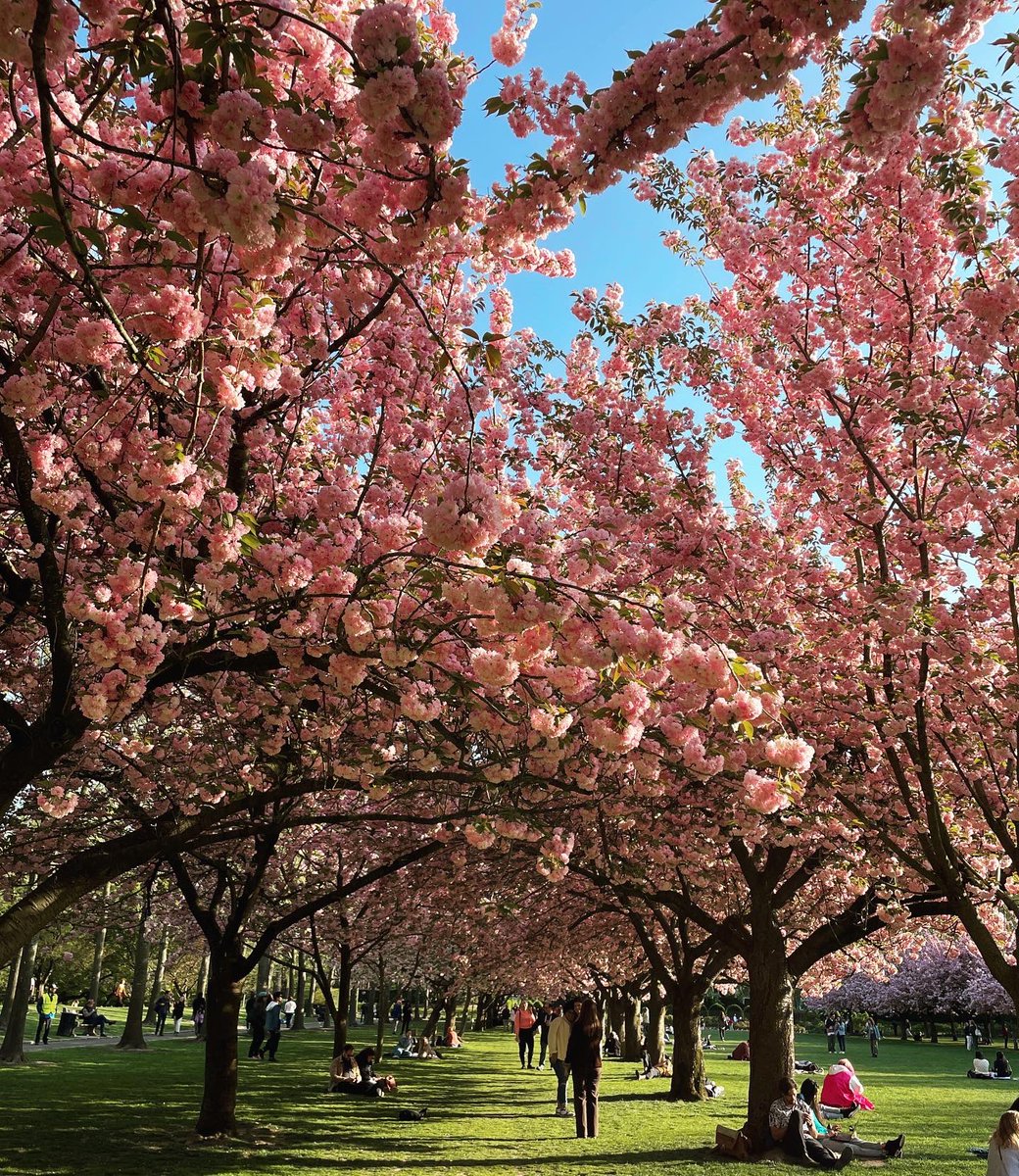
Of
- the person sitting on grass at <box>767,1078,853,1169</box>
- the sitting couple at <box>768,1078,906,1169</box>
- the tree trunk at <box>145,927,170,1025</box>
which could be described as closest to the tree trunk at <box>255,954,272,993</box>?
the tree trunk at <box>145,927,170,1025</box>

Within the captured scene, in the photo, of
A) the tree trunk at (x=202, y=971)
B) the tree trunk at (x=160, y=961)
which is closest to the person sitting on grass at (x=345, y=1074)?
the tree trunk at (x=160, y=961)

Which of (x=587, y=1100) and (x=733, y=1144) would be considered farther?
(x=587, y=1100)

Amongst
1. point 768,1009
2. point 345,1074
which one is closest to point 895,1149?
point 768,1009

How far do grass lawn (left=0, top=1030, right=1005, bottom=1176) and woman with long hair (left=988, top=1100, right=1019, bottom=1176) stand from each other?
3.97m

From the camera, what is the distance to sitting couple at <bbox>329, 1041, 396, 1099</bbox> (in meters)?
17.5

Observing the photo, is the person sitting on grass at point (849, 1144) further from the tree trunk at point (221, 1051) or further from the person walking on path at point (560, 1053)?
the tree trunk at point (221, 1051)

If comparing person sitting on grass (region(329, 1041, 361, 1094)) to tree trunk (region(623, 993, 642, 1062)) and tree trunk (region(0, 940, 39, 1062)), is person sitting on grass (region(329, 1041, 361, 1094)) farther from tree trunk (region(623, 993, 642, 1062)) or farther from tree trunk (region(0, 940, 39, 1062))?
tree trunk (region(623, 993, 642, 1062))

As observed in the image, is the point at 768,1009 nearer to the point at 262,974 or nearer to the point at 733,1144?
the point at 733,1144

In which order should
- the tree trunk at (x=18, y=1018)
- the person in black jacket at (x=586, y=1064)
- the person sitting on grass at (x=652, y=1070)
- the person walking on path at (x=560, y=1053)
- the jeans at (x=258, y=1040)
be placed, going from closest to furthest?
1. the person in black jacket at (x=586, y=1064)
2. the person walking on path at (x=560, y=1053)
3. the tree trunk at (x=18, y=1018)
4. the person sitting on grass at (x=652, y=1070)
5. the jeans at (x=258, y=1040)

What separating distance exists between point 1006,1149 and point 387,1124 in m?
9.52

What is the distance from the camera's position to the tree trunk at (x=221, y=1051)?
11.4 metres

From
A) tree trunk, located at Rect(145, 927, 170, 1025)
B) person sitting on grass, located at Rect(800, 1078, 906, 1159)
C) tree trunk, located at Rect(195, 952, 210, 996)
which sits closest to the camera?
person sitting on grass, located at Rect(800, 1078, 906, 1159)

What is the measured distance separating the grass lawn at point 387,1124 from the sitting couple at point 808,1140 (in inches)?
16.6

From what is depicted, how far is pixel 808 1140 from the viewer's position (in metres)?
11.1
